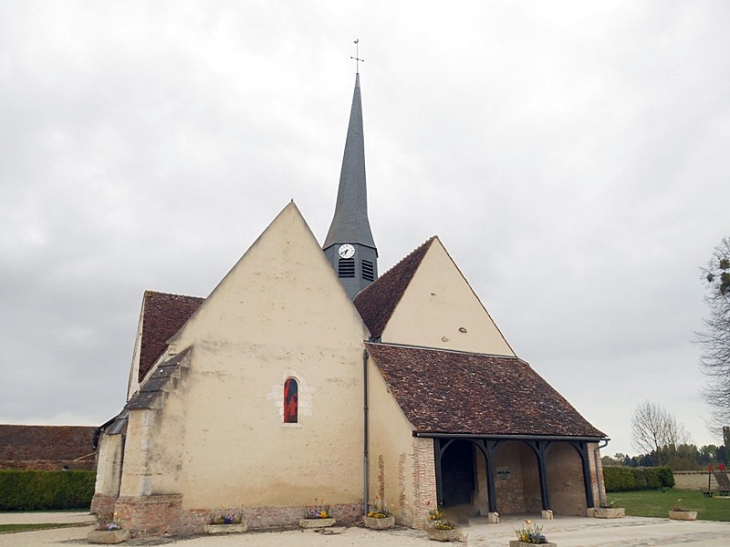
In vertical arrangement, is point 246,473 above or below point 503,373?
below

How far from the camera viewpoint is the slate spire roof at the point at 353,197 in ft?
86.3

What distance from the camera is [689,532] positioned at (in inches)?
460

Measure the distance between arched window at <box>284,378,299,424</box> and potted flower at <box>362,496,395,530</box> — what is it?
10.1ft

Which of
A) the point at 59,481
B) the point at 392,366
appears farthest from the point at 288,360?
the point at 59,481

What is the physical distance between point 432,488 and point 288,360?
4.99m

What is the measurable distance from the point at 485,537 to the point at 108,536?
7870 millimetres

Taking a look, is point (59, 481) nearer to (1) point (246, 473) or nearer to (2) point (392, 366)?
(1) point (246, 473)

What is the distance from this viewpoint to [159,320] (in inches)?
710

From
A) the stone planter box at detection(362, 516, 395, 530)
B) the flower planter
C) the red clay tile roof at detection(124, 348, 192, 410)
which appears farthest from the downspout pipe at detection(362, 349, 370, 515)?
the red clay tile roof at detection(124, 348, 192, 410)

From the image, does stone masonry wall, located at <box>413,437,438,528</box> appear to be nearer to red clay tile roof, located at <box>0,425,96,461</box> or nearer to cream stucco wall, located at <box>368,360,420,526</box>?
cream stucco wall, located at <box>368,360,420,526</box>

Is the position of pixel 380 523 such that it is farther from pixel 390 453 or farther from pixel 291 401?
pixel 291 401

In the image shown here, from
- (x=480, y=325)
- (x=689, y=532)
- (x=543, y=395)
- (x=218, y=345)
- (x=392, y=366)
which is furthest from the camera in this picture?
(x=480, y=325)

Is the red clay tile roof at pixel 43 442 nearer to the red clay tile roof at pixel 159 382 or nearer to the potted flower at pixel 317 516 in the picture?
the red clay tile roof at pixel 159 382

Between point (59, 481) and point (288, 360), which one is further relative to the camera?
point (59, 481)
